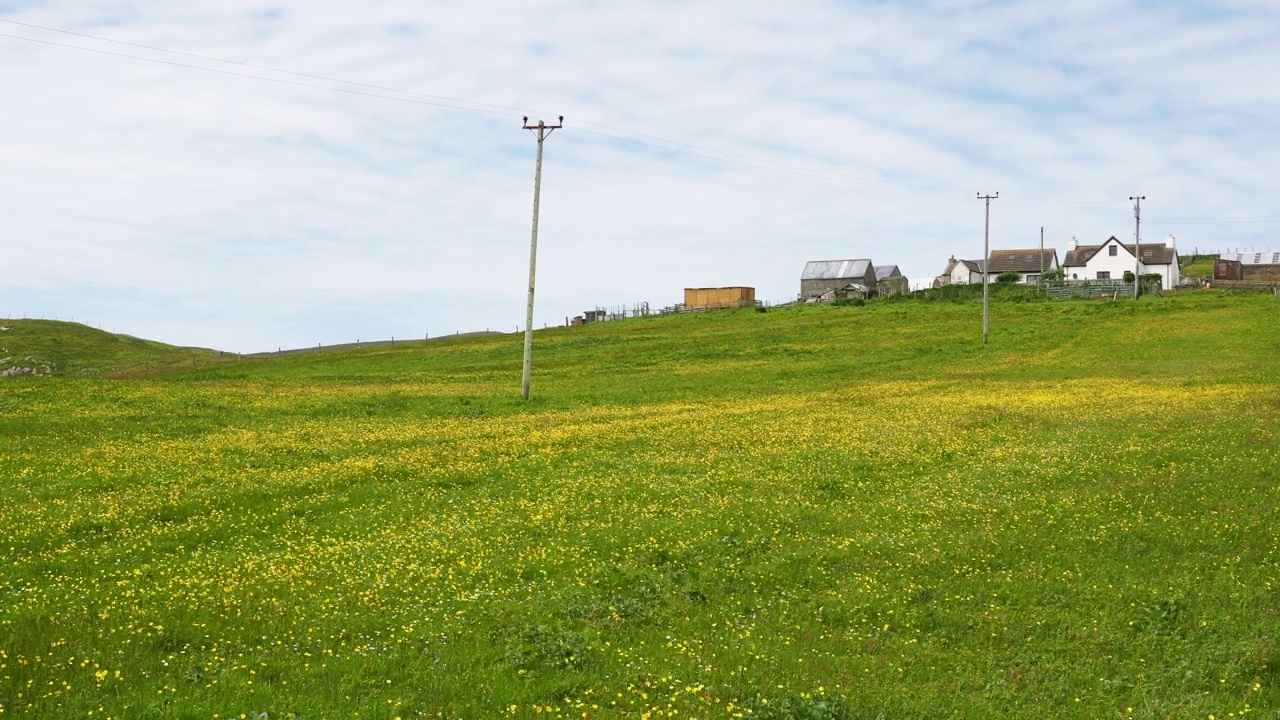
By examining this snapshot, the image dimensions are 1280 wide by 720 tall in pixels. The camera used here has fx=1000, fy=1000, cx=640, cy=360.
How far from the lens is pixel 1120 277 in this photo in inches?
4970

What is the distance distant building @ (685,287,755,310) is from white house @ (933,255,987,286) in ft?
116

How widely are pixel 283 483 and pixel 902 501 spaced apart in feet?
45.5

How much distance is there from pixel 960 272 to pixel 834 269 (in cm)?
2407

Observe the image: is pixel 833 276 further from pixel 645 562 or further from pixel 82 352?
pixel 645 562

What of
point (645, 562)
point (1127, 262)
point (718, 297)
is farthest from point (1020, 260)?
point (645, 562)

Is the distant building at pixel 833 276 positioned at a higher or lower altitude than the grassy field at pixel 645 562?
higher

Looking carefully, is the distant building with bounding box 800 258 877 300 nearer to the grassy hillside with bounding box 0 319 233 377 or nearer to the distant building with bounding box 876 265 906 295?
the distant building with bounding box 876 265 906 295

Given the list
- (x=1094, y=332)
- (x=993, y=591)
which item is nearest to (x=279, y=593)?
(x=993, y=591)

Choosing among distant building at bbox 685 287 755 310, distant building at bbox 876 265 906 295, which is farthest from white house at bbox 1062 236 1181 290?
distant building at bbox 685 287 755 310

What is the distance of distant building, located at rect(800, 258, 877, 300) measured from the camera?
13388 centimetres

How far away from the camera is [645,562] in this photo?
1691 cm

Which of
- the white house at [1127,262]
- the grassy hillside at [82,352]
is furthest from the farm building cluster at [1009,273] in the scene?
the grassy hillside at [82,352]

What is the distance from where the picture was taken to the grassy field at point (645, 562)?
11.8 m

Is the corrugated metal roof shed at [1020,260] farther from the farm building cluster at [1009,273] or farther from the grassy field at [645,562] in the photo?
the grassy field at [645,562]
